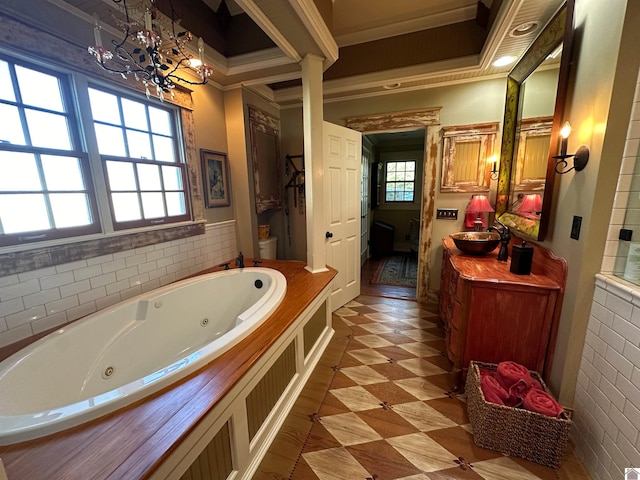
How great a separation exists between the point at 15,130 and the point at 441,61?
316cm

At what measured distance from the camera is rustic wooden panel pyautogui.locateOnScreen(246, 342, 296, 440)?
1.24m

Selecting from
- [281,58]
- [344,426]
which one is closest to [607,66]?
[281,58]

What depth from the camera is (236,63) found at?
2330 mm

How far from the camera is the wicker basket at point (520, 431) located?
122 cm

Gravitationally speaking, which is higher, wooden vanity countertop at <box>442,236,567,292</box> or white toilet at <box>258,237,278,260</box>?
wooden vanity countertop at <box>442,236,567,292</box>

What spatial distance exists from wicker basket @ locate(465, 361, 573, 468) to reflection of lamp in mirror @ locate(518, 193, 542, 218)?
123cm

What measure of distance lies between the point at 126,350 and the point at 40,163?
1198 mm

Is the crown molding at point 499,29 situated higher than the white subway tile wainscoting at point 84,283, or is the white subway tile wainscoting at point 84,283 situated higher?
the crown molding at point 499,29

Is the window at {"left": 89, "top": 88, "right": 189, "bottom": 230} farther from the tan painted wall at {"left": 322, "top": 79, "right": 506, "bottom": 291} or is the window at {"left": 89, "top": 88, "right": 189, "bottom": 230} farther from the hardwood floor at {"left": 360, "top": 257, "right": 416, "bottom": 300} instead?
the hardwood floor at {"left": 360, "top": 257, "right": 416, "bottom": 300}

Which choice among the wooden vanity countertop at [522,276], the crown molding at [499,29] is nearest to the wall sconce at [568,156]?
the wooden vanity countertop at [522,276]

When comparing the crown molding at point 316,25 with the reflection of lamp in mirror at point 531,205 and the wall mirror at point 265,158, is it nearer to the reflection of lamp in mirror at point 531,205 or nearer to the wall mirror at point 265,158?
the wall mirror at point 265,158

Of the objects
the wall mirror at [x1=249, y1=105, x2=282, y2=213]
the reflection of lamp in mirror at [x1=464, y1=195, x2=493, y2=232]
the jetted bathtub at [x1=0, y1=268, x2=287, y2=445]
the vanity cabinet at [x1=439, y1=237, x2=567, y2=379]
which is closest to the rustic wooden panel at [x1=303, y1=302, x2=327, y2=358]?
the jetted bathtub at [x1=0, y1=268, x2=287, y2=445]

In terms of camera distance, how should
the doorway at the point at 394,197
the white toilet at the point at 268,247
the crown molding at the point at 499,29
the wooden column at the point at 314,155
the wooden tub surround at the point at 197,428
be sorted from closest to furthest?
the wooden tub surround at the point at 197,428
the crown molding at the point at 499,29
the wooden column at the point at 314,155
the white toilet at the point at 268,247
the doorway at the point at 394,197

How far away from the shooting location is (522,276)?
1636mm
